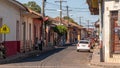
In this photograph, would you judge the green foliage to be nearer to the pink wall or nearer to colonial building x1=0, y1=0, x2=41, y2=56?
colonial building x1=0, y1=0, x2=41, y2=56

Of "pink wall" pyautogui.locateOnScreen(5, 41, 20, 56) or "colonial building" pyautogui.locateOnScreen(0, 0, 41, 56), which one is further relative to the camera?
"colonial building" pyautogui.locateOnScreen(0, 0, 41, 56)

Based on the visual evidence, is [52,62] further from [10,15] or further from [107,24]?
[10,15]

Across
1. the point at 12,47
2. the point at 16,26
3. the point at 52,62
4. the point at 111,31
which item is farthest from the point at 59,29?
the point at 111,31

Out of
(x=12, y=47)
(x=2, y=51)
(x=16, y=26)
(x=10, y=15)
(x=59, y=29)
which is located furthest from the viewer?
(x=59, y=29)

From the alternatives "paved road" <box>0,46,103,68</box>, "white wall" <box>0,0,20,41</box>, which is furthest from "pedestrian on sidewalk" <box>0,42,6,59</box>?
"white wall" <box>0,0,20,41</box>

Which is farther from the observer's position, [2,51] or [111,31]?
[2,51]

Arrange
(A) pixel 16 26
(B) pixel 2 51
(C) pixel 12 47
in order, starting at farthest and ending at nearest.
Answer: (A) pixel 16 26
(C) pixel 12 47
(B) pixel 2 51

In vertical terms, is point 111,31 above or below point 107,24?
below

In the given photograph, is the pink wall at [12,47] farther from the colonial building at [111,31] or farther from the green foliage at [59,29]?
the green foliage at [59,29]

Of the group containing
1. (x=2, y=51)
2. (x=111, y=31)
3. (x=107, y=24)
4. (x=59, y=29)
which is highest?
(x=59, y=29)

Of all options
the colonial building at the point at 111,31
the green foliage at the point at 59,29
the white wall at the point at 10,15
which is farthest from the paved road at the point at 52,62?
the green foliage at the point at 59,29

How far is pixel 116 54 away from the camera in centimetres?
2698

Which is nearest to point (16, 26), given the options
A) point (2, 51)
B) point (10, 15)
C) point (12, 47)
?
point (10, 15)

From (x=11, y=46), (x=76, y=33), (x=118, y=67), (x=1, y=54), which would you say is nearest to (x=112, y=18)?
(x=118, y=67)
